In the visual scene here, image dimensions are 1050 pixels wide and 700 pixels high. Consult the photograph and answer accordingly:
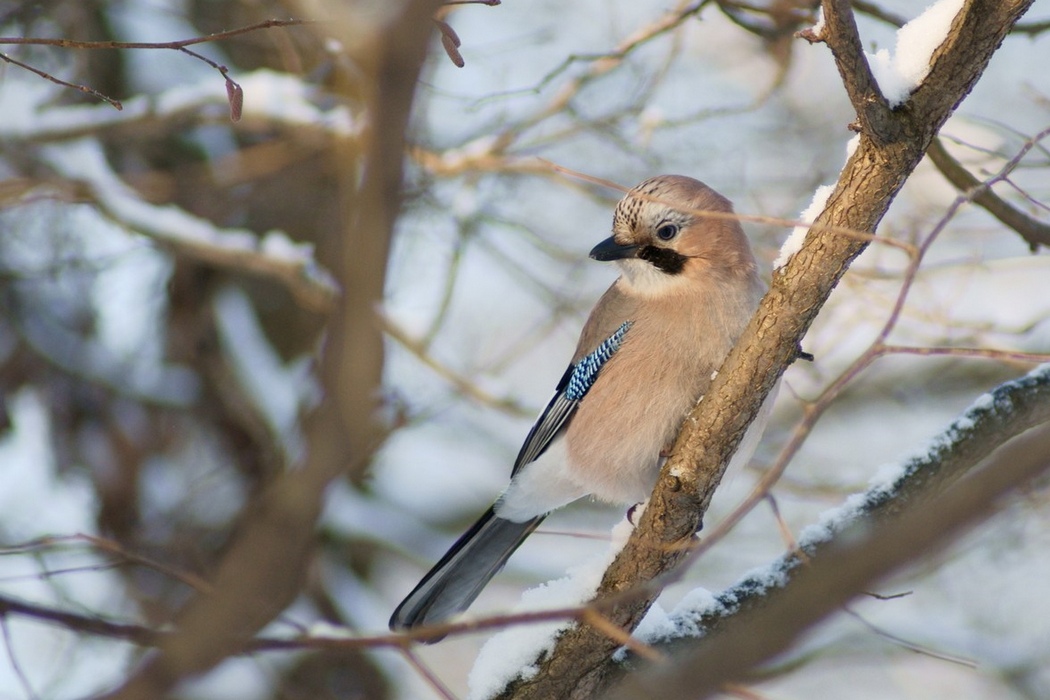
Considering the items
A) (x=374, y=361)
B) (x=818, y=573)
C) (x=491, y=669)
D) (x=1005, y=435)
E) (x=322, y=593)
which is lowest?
(x=818, y=573)

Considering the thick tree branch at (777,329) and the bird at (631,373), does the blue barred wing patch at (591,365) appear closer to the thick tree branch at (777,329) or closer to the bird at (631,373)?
the bird at (631,373)

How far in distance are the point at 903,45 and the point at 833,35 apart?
1.04ft

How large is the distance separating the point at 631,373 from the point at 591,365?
34 cm

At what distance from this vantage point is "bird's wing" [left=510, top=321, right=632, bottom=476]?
366 cm

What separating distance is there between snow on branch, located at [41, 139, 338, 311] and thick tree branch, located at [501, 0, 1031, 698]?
115 inches

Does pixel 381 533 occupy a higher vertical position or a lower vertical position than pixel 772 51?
lower

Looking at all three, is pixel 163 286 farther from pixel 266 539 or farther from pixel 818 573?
pixel 818 573

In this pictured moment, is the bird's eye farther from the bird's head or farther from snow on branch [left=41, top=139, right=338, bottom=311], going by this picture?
snow on branch [left=41, top=139, right=338, bottom=311]

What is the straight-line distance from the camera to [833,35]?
7.09ft

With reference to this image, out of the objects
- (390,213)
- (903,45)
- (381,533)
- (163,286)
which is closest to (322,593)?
(381,533)

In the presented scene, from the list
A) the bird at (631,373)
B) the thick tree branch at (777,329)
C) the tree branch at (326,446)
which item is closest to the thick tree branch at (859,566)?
the thick tree branch at (777,329)

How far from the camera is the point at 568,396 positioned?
3852 millimetres

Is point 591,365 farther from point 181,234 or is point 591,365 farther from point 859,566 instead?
point 181,234

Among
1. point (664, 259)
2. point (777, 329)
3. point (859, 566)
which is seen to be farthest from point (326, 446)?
point (859, 566)
